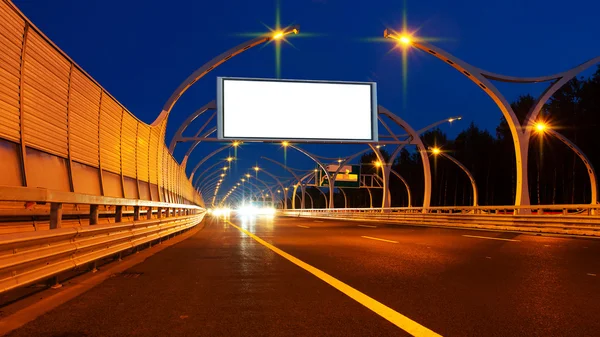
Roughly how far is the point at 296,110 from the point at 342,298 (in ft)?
86.8

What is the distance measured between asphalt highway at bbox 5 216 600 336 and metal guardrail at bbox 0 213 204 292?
1.68 feet

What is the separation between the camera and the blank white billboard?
3203 cm

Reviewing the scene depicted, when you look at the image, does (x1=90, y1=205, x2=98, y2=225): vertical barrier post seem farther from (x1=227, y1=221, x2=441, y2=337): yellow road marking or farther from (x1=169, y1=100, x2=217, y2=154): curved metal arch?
(x1=169, y1=100, x2=217, y2=154): curved metal arch

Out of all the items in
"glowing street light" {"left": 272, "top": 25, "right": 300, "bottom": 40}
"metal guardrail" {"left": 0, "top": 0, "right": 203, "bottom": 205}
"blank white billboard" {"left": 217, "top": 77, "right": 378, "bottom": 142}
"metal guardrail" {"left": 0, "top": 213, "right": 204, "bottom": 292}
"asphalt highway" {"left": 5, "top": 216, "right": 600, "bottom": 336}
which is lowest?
"asphalt highway" {"left": 5, "top": 216, "right": 600, "bottom": 336}

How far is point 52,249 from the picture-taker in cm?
672

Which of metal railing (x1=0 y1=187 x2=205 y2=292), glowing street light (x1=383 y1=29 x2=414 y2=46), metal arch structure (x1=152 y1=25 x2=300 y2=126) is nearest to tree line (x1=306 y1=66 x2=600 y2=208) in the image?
glowing street light (x1=383 y1=29 x2=414 y2=46)

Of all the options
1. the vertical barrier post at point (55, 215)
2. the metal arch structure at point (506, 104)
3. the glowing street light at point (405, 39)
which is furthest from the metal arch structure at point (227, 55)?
the vertical barrier post at point (55, 215)

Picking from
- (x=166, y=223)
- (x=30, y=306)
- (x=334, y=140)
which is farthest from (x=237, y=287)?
(x=334, y=140)

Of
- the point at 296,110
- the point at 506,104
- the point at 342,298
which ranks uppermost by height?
the point at 296,110

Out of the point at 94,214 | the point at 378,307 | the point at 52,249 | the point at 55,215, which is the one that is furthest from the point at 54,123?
the point at 378,307

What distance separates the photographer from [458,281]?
796cm

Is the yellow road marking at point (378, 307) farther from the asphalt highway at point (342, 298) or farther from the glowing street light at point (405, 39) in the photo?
the glowing street light at point (405, 39)

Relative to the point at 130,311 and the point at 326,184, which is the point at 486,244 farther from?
the point at 326,184

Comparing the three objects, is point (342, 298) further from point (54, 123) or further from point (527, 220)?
point (527, 220)
